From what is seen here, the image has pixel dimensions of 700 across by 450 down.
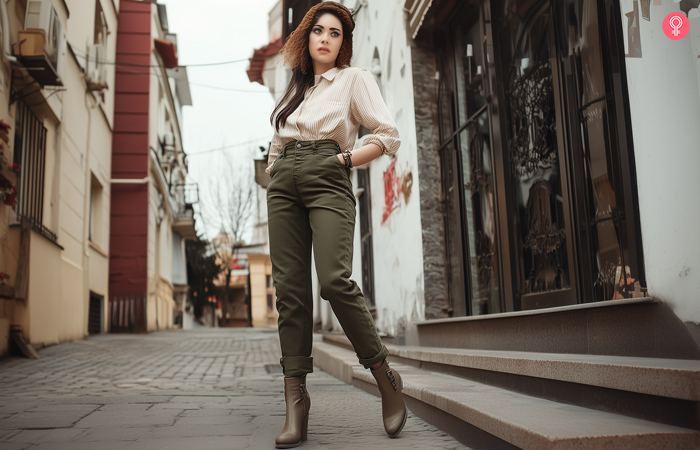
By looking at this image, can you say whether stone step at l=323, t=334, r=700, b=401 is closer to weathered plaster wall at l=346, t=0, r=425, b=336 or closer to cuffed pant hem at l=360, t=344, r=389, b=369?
cuffed pant hem at l=360, t=344, r=389, b=369

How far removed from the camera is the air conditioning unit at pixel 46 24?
7.05 m

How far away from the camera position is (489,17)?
461cm

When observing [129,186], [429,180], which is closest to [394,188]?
[429,180]

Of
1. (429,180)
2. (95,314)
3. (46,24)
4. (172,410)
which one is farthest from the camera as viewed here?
(95,314)

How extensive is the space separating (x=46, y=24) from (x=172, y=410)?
18.5 feet

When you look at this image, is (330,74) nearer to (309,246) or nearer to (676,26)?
(309,246)

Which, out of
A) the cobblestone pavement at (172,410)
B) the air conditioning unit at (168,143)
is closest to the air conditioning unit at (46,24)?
the cobblestone pavement at (172,410)

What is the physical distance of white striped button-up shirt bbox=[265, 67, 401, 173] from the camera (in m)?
2.40

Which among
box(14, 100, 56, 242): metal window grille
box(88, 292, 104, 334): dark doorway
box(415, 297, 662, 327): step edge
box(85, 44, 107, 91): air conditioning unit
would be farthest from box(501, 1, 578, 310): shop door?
box(88, 292, 104, 334): dark doorway

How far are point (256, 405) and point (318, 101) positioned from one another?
1831 mm

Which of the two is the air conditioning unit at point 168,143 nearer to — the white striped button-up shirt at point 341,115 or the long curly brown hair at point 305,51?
the long curly brown hair at point 305,51

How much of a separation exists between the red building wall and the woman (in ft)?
44.6

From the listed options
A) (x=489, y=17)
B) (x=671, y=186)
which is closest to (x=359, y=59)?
(x=489, y=17)

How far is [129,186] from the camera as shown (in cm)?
1546
